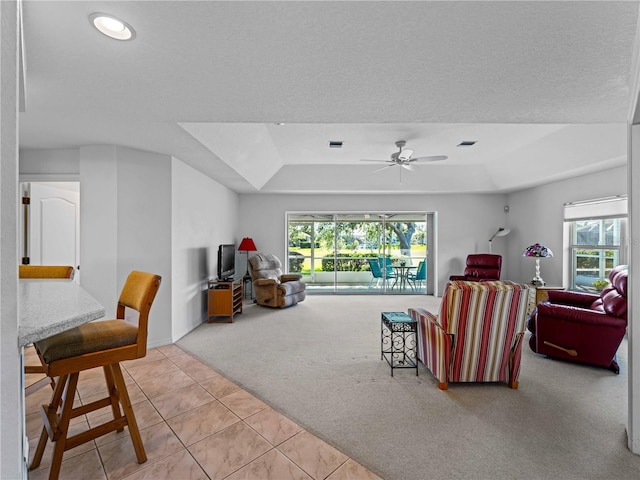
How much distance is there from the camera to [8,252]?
786 mm

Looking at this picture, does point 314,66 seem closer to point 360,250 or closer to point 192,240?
point 192,240

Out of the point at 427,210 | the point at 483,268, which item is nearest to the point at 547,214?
the point at 483,268

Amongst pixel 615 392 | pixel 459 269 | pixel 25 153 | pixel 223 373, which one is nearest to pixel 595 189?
pixel 459 269

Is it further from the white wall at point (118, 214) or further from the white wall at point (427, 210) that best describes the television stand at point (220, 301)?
the white wall at point (427, 210)

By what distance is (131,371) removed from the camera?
2.83 meters

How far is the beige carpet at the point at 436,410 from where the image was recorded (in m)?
1.71

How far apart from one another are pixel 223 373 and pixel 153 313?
51.2 inches

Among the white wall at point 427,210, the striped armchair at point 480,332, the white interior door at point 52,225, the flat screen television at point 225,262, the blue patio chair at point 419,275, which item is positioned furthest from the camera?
the blue patio chair at point 419,275

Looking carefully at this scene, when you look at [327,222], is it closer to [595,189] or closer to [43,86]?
[595,189]

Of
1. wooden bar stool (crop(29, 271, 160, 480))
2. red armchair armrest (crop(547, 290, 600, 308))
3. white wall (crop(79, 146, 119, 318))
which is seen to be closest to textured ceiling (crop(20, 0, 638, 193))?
white wall (crop(79, 146, 119, 318))

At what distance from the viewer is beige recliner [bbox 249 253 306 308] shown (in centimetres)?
545

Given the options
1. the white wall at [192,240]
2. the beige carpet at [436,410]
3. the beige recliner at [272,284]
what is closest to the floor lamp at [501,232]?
the beige carpet at [436,410]

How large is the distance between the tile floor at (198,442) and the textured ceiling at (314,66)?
2.25 meters

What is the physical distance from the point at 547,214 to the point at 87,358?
272 inches
